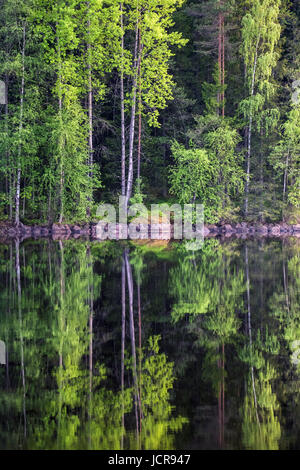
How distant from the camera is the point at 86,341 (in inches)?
314

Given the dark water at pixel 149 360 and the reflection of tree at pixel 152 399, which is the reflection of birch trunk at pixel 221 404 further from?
the reflection of tree at pixel 152 399

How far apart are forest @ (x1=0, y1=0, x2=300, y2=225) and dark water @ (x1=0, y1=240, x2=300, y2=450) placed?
15.1 metres

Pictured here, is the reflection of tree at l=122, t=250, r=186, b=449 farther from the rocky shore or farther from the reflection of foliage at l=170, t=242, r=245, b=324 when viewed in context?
the rocky shore

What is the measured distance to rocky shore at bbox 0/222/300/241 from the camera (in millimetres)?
26844

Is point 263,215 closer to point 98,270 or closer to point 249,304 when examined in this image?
point 98,270

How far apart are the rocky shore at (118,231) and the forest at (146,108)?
612 millimetres

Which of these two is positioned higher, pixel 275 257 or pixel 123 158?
pixel 123 158

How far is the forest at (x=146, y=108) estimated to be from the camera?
27609 millimetres

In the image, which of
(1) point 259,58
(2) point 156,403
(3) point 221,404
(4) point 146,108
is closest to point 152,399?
(2) point 156,403

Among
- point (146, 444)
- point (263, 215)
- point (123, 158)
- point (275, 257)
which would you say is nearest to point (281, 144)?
point (263, 215)

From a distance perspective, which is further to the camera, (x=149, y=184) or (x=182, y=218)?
(x=149, y=184)

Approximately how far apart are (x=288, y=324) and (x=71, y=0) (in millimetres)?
22962

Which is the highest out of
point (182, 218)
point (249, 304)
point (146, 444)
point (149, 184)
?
point (149, 184)

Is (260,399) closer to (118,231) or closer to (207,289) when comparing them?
(207,289)
